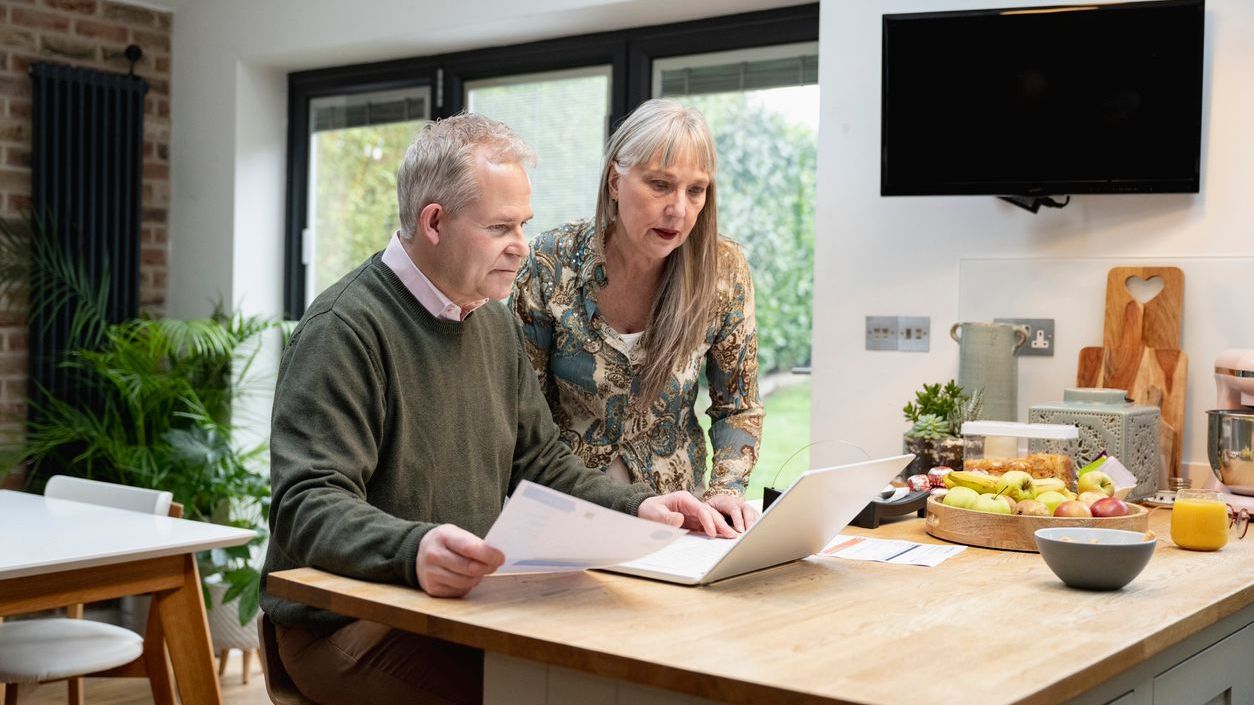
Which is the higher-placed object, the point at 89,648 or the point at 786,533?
the point at 786,533

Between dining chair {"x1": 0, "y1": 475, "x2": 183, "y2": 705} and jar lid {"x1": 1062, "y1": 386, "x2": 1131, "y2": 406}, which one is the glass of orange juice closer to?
jar lid {"x1": 1062, "y1": 386, "x2": 1131, "y2": 406}

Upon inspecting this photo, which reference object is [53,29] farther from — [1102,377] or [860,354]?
[1102,377]

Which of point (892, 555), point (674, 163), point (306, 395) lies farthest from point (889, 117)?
point (306, 395)

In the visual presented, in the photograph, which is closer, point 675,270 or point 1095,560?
point 1095,560

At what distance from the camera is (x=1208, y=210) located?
296cm

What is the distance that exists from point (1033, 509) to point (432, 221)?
3.31 ft

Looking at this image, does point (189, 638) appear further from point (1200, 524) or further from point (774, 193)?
point (774, 193)

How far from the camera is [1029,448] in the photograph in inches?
105

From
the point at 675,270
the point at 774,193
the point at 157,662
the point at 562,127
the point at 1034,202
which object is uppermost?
the point at 562,127

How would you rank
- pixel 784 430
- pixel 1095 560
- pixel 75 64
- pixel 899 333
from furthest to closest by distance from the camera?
1. pixel 75 64
2. pixel 784 430
3. pixel 899 333
4. pixel 1095 560

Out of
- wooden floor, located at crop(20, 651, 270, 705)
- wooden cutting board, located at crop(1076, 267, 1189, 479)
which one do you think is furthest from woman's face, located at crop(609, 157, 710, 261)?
wooden floor, located at crop(20, 651, 270, 705)

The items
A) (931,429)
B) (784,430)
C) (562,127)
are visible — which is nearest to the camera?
(931,429)

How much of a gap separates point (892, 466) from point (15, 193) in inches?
165

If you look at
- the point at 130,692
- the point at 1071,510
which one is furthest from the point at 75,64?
the point at 1071,510
